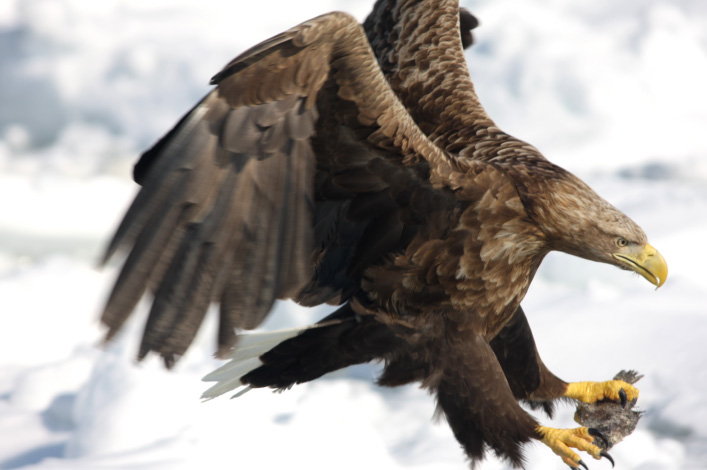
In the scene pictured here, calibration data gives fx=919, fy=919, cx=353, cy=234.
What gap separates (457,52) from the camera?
428cm

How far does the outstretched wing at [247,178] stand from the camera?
8.71ft

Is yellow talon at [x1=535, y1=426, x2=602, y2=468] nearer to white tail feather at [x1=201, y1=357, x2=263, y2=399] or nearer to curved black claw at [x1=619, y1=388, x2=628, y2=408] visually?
curved black claw at [x1=619, y1=388, x2=628, y2=408]

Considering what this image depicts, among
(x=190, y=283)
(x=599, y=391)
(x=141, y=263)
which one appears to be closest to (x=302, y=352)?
(x=190, y=283)

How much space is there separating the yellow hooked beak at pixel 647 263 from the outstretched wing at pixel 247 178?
0.97 metres

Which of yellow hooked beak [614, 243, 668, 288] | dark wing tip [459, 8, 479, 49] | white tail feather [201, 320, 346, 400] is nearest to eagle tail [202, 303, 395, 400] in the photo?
white tail feather [201, 320, 346, 400]

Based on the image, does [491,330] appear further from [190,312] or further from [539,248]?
[190,312]

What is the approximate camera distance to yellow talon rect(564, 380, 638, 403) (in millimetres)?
3801

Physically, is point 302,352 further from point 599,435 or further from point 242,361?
point 599,435

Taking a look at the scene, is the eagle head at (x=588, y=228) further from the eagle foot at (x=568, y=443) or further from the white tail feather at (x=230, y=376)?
the white tail feather at (x=230, y=376)

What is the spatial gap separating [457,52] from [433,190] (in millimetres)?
1255

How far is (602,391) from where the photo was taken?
3.87 meters

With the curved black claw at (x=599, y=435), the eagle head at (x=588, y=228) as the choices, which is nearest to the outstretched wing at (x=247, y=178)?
the eagle head at (x=588, y=228)

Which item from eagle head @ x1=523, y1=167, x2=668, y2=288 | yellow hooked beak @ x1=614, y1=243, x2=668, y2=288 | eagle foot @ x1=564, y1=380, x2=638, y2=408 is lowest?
eagle foot @ x1=564, y1=380, x2=638, y2=408

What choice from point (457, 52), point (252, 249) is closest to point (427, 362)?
point (252, 249)
